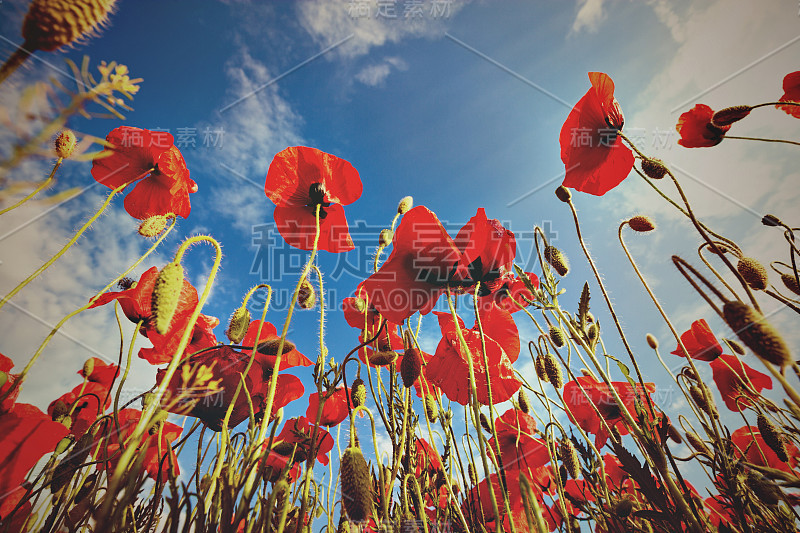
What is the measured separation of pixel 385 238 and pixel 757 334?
1247 millimetres

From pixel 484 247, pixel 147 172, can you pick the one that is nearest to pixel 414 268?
pixel 484 247

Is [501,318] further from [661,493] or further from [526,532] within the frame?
[526,532]

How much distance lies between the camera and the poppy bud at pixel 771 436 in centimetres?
106

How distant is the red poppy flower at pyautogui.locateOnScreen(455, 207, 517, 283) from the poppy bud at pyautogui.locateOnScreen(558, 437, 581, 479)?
0.69m

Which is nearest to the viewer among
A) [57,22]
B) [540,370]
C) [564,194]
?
[57,22]

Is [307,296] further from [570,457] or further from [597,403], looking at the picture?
[597,403]

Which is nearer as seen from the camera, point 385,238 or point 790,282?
point 790,282

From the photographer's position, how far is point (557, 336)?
1.28m

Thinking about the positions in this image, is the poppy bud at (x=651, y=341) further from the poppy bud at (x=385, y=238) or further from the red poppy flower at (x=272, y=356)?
the red poppy flower at (x=272, y=356)

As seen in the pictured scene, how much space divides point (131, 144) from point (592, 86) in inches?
70.8

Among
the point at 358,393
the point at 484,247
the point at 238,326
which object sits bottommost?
the point at 358,393

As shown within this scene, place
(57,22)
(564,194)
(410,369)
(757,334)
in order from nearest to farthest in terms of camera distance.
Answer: (57,22) → (757,334) → (410,369) → (564,194)

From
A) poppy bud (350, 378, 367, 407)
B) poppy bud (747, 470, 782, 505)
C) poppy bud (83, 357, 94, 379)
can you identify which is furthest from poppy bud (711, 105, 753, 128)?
poppy bud (83, 357, 94, 379)

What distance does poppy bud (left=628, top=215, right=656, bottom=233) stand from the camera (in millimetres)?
1163
